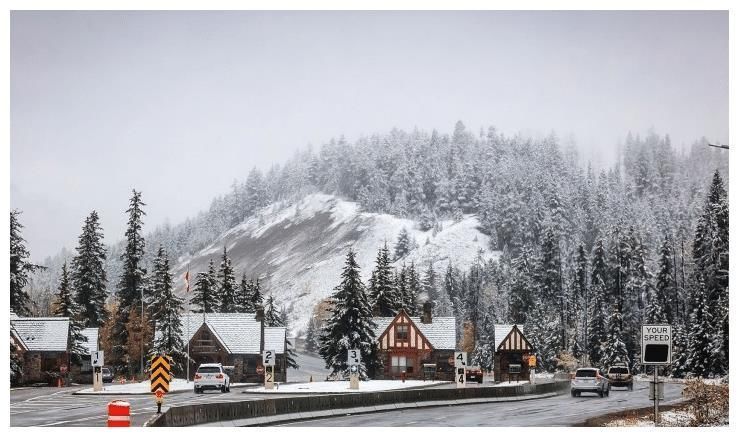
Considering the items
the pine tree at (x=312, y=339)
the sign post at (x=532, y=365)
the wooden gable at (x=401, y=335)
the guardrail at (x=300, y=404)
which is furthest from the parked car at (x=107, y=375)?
the pine tree at (x=312, y=339)

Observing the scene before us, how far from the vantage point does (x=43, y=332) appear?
3000 inches

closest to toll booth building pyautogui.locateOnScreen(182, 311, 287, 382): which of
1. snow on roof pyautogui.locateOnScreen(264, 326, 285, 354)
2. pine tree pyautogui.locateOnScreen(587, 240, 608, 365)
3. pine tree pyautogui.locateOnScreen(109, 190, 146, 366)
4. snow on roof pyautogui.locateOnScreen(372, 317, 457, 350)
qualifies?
snow on roof pyautogui.locateOnScreen(264, 326, 285, 354)

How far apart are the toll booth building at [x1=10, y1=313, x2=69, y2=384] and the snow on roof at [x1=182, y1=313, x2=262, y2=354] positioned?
12194 mm

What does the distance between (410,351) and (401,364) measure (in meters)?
1.43

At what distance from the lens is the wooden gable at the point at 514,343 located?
96.2m

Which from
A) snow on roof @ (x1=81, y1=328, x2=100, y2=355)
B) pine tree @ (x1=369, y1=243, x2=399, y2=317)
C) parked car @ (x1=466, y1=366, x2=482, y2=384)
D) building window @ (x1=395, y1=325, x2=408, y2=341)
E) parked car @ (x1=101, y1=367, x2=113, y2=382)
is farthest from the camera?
pine tree @ (x1=369, y1=243, x2=399, y2=317)

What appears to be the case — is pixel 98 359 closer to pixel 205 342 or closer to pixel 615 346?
pixel 205 342

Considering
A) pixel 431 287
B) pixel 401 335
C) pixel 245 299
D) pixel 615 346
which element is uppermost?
pixel 431 287

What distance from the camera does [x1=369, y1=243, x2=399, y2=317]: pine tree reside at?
9712 cm

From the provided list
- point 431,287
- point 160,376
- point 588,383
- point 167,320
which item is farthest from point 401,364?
point 431,287

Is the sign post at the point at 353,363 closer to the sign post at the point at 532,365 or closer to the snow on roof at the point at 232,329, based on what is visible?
the sign post at the point at 532,365

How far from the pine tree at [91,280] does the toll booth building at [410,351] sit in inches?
956

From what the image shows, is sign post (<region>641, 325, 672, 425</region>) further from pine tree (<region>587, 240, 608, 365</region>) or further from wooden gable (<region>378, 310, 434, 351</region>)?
pine tree (<region>587, 240, 608, 365</region>)
